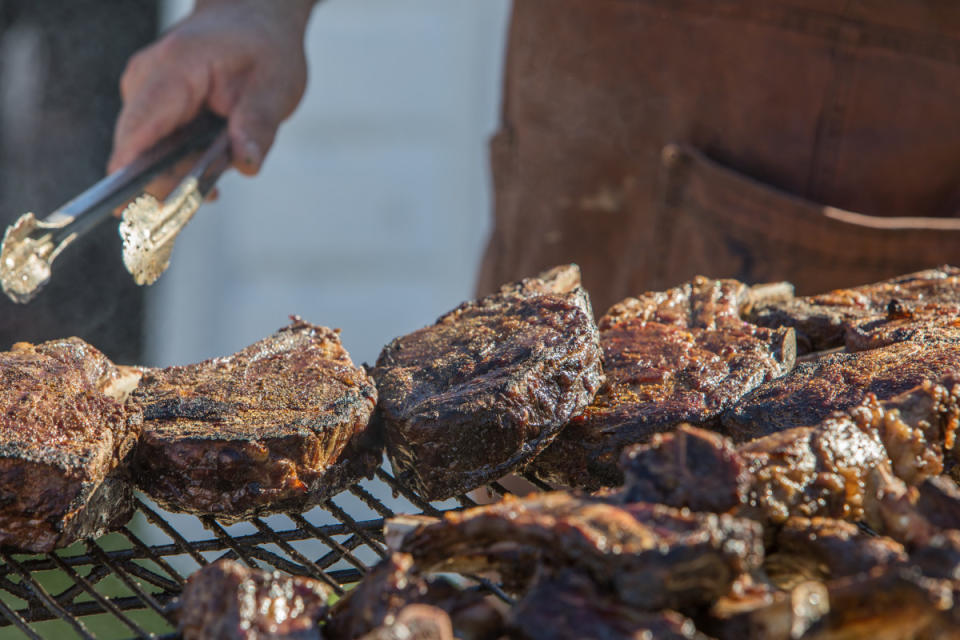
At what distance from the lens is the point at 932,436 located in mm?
1938

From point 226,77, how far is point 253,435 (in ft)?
7.34

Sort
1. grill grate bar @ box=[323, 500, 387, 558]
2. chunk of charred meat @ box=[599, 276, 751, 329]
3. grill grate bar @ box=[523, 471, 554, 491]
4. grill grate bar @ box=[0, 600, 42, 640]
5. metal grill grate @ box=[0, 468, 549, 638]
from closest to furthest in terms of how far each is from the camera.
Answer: grill grate bar @ box=[0, 600, 42, 640] → metal grill grate @ box=[0, 468, 549, 638] → grill grate bar @ box=[323, 500, 387, 558] → grill grate bar @ box=[523, 471, 554, 491] → chunk of charred meat @ box=[599, 276, 751, 329]

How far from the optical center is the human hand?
3.68 m

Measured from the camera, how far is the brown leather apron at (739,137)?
3.88m

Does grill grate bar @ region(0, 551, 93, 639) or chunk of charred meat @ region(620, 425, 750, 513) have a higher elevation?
chunk of charred meat @ region(620, 425, 750, 513)

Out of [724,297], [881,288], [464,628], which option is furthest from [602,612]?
[881,288]

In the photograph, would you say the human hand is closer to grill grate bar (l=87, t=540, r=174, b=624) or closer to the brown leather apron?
the brown leather apron

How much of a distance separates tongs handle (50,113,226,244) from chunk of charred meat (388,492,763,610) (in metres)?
1.78

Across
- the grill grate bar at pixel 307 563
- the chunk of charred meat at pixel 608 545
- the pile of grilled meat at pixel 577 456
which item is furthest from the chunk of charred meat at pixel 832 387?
the grill grate bar at pixel 307 563

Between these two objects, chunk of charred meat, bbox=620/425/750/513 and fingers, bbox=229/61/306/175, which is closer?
chunk of charred meat, bbox=620/425/750/513

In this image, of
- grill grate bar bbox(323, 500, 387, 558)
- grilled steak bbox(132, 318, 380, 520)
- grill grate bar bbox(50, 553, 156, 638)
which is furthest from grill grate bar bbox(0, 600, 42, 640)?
grill grate bar bbox(323, 500, 387, 558)

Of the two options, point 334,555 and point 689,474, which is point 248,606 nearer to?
point 334,555

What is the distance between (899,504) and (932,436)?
28 cm

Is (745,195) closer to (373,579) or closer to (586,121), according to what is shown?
(586,121)
